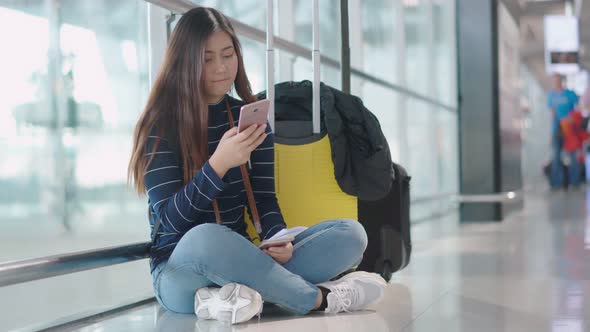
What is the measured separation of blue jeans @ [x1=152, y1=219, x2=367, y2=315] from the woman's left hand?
0.03 metres

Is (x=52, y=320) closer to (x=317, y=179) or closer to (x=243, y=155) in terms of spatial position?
(x=243, y=155)

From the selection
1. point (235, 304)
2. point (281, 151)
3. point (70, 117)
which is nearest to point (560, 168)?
point (70, 117)

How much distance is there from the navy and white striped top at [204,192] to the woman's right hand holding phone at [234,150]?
26 millimetres

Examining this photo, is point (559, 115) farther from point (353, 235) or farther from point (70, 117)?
point (353, 235)

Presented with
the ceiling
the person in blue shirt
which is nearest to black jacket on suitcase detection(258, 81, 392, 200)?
the ceiling

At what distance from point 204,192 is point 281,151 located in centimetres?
73

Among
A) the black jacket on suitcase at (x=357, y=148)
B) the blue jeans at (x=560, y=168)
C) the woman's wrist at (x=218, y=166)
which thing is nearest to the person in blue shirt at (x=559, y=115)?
the blue jeans at (x=560, y=168)

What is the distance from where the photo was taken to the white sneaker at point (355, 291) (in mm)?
2301

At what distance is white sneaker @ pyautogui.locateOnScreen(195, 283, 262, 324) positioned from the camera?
7.04 feet

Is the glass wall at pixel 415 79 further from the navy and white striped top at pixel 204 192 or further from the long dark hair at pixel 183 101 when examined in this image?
the long dark hair at pixel 183 101

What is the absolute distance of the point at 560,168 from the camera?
12945 mm

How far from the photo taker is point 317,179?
273cm

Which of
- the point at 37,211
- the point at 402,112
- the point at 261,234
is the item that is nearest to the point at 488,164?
the point at 402,112

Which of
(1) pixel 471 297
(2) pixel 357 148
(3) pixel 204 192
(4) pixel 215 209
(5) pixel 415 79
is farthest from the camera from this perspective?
(5) pixel 415 79
